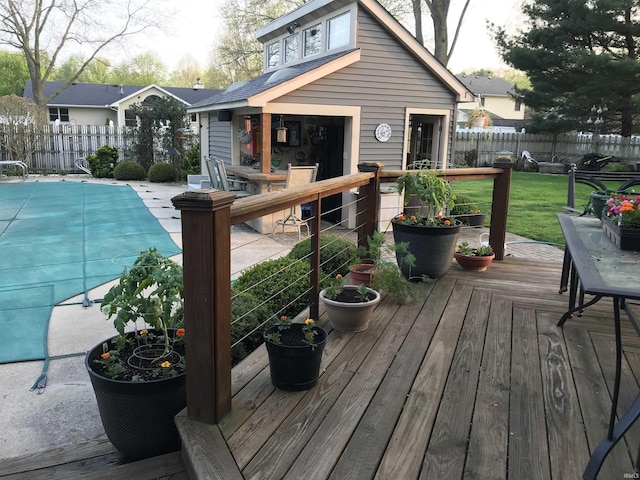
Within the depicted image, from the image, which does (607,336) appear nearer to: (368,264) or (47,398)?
(368,264)

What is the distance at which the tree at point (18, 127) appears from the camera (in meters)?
16.0

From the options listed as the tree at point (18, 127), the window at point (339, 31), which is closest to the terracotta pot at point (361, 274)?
the window at point (339, 31)

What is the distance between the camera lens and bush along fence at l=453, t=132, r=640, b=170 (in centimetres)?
1966

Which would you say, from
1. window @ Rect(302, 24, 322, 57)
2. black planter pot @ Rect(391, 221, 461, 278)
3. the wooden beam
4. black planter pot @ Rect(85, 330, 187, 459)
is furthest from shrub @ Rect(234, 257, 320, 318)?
window @ Rect(302, 24, 322, 57)

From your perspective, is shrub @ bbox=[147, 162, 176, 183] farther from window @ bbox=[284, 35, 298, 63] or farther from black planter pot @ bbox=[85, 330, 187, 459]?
black planter pot @ bbox=[85, 330, 187, 459]

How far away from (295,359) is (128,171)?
1488 cm

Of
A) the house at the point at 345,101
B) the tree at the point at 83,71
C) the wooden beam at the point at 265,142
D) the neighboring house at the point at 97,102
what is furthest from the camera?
the tree at the point at 83,71

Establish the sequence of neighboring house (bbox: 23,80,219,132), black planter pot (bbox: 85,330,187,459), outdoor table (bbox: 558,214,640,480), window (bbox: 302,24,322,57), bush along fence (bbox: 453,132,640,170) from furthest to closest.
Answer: neighboring house (bbox: 23,80,219,132) < bush along fence (bbox: 453,132,640,170) < window (bbox: 302,24,322,57) < black planter pot (bbox: 85,330,187,459) < outdoor table (bbox: 558,214,640,480)

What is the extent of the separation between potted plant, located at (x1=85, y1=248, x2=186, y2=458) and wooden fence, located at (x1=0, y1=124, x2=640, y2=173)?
49.9 feet

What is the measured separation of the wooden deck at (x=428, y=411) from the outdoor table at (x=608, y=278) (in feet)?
0.52

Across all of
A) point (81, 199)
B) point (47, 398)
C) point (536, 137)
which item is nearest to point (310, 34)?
point (81, 199)

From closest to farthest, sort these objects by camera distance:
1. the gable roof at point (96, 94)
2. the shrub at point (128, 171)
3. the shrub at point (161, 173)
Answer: the shrub at point (161, 173) < the shrub at point (128, 171) < the gable roof at point (96, 94)

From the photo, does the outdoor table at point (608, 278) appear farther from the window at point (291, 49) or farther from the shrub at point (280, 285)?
the window at point (291, 49)

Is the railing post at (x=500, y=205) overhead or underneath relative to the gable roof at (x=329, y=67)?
underneath
